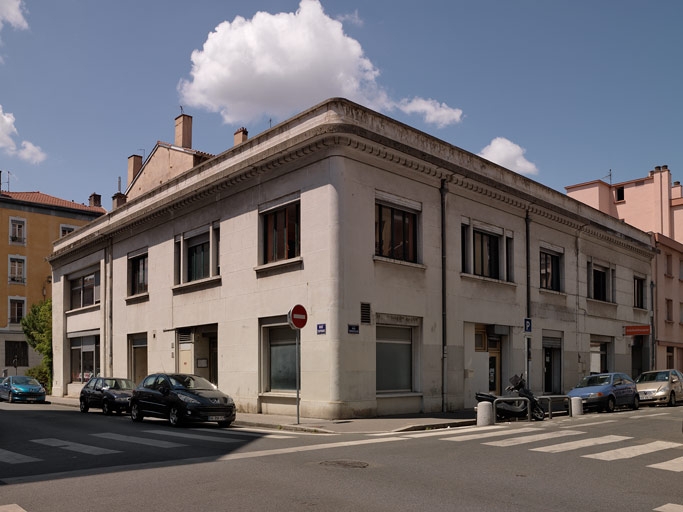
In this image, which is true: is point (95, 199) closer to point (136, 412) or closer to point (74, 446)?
point (136, 412)

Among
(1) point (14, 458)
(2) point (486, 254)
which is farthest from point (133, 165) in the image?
(1) point (14, 458)

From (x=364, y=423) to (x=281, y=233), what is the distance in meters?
7.20

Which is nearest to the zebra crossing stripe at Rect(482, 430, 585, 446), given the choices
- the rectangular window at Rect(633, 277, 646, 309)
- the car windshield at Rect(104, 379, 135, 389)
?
the car windshield at Rect(104, 379, 135, 389)

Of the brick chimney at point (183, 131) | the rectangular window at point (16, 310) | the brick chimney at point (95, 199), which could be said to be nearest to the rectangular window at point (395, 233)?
the brick chimney at point (183, 131)

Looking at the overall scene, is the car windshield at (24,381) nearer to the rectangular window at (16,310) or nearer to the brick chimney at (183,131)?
the brick chimney at (183,131)

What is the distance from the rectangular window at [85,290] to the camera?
36.2 meters

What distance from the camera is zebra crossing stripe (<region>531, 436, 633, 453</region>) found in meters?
12.1

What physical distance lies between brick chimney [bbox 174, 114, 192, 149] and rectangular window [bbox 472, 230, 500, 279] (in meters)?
16.7

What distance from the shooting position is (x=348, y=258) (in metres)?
19.6

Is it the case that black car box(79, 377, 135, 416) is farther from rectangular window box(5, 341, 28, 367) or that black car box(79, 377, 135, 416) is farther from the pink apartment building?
rectangular window box(5, 341, 28, 367)

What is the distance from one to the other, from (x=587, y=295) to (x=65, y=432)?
80.0ft

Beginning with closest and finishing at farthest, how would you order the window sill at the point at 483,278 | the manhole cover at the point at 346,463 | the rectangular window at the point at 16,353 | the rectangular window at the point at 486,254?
the manhole cover at the point at 346,463, the window sill at the point at 483,278, the rectangular window at the point at 486,254, the rectangular window at the point at 16,353

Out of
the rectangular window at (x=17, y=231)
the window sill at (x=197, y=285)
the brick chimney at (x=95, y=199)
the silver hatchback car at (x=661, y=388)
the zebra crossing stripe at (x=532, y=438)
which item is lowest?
the silver hatchback car at (x=661, y=388)

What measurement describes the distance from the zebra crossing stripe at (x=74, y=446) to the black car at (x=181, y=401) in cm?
358
